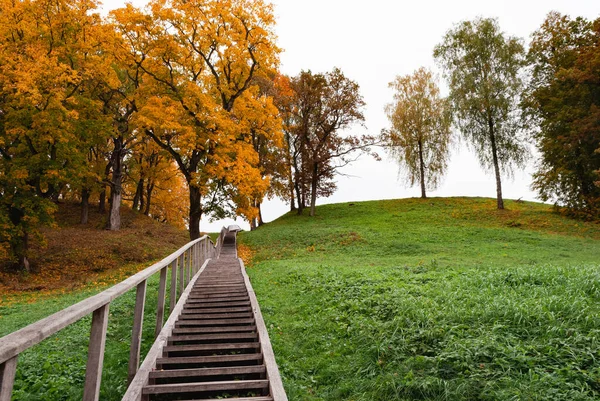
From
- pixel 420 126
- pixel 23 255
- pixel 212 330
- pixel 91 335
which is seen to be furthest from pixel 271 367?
pixel 420 126

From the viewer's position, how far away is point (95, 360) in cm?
283

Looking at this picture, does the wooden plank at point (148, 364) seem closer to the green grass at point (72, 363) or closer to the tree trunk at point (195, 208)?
the green grass at point (72, 363)

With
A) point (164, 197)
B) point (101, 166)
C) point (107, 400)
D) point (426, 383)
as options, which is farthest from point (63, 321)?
point (164, 197)

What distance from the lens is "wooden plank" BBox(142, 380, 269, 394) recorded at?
375 centimetres

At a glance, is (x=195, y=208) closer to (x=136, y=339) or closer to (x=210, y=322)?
(x=210, y=322)

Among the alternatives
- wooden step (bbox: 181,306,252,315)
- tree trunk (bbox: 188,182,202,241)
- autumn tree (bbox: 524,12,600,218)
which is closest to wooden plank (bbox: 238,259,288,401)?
wooden step (bbox: 181,306,252,315)

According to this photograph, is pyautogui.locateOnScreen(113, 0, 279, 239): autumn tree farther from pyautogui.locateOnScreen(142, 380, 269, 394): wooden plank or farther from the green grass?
pyautogui.locateOnScreen(142, 380, 269, 394): wooden plank

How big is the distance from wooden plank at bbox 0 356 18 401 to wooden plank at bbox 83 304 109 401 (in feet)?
3.57

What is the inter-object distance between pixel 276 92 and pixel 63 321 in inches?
1236

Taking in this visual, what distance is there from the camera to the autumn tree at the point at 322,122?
31375mm

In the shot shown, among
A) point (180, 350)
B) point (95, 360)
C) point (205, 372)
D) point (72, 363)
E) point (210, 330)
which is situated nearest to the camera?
point (95, 360)

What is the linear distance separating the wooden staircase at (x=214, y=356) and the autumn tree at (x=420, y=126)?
1151 inches

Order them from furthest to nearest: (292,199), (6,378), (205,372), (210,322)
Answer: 1. (292,199)
2. (210,322)
3. (205,372)
4. (6,378)

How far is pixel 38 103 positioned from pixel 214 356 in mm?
14902
